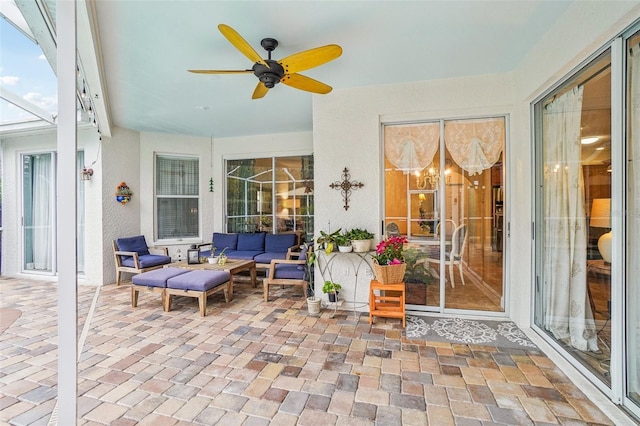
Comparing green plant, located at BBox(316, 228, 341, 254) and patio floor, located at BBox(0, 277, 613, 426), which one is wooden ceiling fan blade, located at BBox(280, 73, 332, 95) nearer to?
green plant, located at BBox(316, 228, 341, 254)

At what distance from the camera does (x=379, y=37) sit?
2.64 meters

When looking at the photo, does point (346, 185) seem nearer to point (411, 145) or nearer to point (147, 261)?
point (411, 145)

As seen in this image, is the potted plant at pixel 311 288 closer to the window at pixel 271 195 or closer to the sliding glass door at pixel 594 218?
the window at pixel 271 195

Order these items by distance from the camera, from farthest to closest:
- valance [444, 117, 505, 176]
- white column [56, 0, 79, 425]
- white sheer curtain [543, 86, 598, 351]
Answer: valance [444, 117, 505, 176] < white sheer curtain [543, 86, 598, 351] < white column [56, 0, 79, 425]

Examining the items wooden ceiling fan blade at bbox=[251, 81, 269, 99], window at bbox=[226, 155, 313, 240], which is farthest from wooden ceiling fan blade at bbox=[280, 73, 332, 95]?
window at bbox=[226, 155, 313, 240]

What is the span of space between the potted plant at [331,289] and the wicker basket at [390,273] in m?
0.62

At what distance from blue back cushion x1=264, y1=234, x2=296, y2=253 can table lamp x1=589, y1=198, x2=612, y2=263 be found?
173 inches

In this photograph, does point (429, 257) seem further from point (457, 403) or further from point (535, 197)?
point (457, 403)

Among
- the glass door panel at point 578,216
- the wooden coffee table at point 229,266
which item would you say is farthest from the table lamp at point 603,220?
the wooden coffee table at point 229,266

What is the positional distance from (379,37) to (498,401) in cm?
301

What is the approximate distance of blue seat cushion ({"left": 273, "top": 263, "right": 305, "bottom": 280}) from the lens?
407cm

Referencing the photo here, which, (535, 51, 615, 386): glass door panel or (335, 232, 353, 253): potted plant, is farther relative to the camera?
(335, 232, 353, 253): potted plant

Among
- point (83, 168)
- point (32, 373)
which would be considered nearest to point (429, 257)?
point (32, 373)

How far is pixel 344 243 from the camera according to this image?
11.6ft
